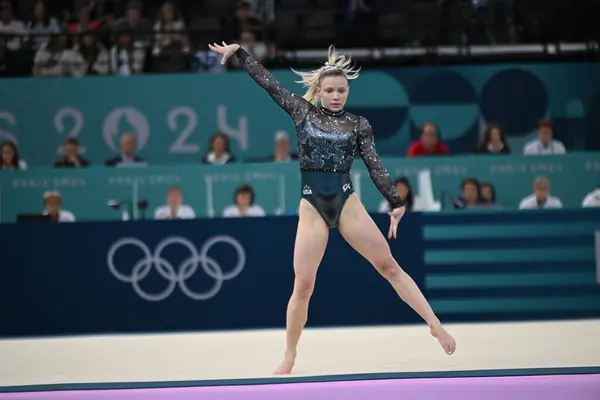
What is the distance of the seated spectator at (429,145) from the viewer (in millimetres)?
10141

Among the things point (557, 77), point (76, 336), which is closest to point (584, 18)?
point (557, 77)

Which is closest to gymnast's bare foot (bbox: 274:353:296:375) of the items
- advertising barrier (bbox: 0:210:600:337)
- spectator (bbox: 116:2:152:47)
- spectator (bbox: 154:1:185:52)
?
advertising barrier (bbox: 0:210:600:337)

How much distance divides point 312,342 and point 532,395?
3.00 meters

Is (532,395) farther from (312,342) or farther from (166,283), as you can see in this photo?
(166,283)

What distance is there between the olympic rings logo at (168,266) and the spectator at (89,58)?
2.98 meters

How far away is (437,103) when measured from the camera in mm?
10977

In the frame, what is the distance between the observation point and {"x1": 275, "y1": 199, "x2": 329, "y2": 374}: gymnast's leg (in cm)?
561

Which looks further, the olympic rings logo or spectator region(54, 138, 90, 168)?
spectator region(54, 138, 90, 168)

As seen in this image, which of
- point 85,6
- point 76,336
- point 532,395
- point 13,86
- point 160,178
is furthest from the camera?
point 85,6

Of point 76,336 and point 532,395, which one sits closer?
point 532,395

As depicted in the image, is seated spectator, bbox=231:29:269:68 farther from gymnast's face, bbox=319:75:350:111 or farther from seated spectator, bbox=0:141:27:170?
gymnast's face, bbox=319:75:350:111

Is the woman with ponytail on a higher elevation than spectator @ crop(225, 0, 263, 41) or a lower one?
lower

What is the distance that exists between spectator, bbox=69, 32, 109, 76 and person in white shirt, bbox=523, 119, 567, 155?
4.52 metres

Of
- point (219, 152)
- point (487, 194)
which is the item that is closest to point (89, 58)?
point (219, 152)
